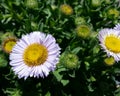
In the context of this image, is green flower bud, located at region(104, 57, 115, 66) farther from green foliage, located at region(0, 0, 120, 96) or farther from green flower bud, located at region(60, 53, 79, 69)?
green flower bud, located at region(60, 53, 79, 69)

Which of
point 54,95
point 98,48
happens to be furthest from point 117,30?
point 54,95

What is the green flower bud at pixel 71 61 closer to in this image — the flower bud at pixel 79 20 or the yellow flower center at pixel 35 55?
the yellow flower center at pixel 35 55

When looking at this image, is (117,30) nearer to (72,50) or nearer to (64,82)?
(72,50)

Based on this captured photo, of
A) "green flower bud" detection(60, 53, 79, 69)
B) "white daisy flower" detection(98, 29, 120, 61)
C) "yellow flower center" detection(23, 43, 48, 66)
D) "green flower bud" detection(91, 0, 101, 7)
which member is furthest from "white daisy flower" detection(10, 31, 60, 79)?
"green flower bud" detection(91, 0, 101, 7)

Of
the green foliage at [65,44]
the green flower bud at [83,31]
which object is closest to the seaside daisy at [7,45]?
the green foliage at [65,44]

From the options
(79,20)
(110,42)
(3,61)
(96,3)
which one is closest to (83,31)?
(110,42)
